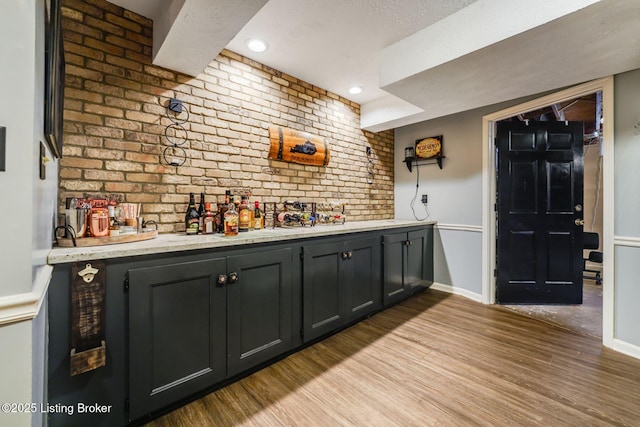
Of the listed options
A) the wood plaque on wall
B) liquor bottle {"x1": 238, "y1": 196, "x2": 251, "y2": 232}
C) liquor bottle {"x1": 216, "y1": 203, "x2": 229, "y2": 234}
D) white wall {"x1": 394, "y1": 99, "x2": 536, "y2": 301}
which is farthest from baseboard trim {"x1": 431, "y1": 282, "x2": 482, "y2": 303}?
the wood plaque on wall

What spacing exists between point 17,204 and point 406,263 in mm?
3028

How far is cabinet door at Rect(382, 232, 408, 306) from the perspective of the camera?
9.28 ft

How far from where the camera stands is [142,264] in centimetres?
136

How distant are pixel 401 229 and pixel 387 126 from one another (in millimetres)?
1399

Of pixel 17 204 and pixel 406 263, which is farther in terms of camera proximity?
pixel 406 263

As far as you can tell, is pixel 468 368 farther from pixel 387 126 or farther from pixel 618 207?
pixel 387 126

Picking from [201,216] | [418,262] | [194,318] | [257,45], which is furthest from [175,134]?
[418,262]

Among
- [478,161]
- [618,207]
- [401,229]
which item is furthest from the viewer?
[478,161]

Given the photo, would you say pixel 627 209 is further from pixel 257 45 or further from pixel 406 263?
pixel 257 45

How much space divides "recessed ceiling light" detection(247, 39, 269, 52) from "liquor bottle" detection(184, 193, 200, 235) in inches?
52.6

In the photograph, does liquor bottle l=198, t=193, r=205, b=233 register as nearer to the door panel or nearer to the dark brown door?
the door panel

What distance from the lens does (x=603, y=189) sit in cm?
219

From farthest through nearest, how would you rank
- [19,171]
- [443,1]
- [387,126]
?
[387,126] → [443,1] → [19,171]

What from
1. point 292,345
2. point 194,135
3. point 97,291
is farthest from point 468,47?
point 97,291
